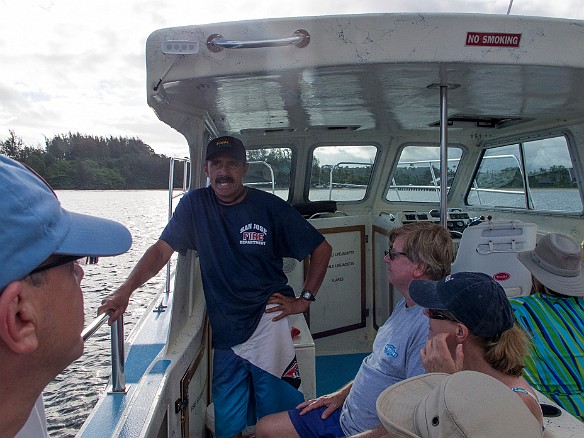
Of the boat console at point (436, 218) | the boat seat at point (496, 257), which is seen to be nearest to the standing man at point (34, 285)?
the boat seat at point (496, 257)

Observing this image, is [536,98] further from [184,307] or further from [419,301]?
[184,307]

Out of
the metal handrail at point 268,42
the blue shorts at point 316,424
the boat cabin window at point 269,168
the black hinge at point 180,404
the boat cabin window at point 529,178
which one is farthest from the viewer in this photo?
the boat cabin window at point 269,168

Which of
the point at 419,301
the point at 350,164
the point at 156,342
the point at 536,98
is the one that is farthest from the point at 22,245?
the point at 350,164

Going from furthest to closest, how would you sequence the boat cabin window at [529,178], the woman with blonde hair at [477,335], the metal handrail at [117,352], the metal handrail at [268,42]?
the boat cabin window at [529,178]
the metal handrail at [117,352]
the metal handrail at [268,42]
the woman with blonde hair at [477,335]

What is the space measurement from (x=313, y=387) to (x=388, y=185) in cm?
290

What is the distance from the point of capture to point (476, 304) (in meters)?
1.42

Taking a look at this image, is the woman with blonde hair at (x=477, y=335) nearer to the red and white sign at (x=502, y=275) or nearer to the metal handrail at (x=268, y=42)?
the metal handrail at (x=268, y=42)

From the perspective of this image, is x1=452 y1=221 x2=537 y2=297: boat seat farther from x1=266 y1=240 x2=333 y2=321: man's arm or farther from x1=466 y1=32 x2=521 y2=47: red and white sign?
x1=466 y1=32 x2=521 y2=47: red and white sign

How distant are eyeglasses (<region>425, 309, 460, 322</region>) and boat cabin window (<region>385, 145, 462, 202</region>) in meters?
3.74

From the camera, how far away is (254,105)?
281 centimetres

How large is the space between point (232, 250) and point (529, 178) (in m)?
3.35

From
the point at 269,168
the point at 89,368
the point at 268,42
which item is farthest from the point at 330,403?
the point at 89,368

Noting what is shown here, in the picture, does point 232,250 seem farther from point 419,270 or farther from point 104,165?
point 104,165

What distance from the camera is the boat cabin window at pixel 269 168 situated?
4754 millimetres
